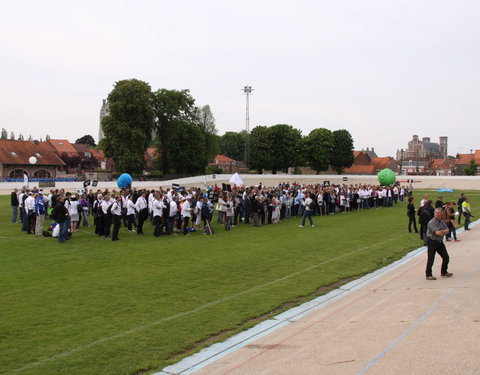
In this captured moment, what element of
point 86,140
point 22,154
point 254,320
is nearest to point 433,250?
point 254,320

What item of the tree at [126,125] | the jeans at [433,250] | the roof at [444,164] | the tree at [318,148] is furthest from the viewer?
the roof at [444,164]

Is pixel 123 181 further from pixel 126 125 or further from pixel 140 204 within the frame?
pixel 126 125

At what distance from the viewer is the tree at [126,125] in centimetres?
6094

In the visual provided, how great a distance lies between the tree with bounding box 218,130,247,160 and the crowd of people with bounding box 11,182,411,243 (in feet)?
399

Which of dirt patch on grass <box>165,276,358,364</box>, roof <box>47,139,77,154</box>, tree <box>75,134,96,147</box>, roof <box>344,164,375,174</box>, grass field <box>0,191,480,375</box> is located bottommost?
dirt patch on grass <box>165,276,358,364</box>

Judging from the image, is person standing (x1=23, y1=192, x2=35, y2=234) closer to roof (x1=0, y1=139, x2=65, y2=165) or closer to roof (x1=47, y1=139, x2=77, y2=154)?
roof (x1=0, y1=139, x2=65, y2=165)

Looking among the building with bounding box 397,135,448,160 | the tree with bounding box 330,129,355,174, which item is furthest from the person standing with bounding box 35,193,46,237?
the building with bounding box 397,135,448,160

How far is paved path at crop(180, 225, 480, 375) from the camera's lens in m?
6.56

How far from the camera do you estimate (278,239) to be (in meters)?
19.7

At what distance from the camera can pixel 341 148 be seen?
96750mm

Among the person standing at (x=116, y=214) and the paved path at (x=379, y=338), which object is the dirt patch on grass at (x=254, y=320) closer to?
the paved path at (x=379, y=338)

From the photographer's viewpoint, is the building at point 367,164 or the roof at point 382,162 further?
the roof at point 382,162

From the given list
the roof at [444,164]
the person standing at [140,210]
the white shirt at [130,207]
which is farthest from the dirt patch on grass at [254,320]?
the roof at [444,164]

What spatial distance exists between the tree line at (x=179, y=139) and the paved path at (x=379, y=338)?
176ft
